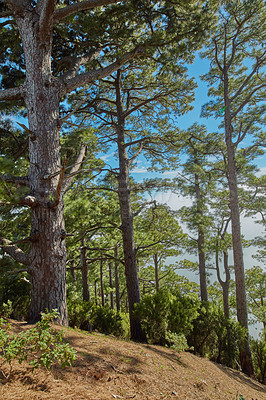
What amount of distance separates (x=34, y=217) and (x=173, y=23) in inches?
226

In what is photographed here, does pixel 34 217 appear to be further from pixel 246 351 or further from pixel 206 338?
pixel 246 351

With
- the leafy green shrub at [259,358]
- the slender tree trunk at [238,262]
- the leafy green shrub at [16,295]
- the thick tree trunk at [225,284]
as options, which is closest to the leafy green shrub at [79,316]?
the leafy green shrub at [16,295]

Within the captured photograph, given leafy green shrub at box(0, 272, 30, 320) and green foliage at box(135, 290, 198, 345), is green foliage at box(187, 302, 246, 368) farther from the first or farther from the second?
leafy green shrub at box(0, 272, 30, 320)

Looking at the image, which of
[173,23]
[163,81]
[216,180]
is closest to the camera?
[173,23]

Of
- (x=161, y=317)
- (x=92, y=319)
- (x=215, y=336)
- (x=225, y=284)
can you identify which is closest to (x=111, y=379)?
(x=161, y=317)

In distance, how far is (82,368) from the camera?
236 centimetres

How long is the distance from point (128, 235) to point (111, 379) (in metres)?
4.71

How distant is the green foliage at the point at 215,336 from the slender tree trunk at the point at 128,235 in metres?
1.45

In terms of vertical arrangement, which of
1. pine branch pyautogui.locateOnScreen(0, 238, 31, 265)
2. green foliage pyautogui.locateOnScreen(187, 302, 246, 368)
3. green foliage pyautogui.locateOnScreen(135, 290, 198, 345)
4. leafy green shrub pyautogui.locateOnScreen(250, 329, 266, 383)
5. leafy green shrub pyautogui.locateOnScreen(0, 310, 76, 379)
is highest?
pine branch pyautogui.locateOnScreen(0, 238, 31, 265)

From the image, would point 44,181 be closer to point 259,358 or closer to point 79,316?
point 79,316

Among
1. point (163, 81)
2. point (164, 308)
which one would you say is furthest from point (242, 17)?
point (164, 308)

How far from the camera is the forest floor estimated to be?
6.08 feet

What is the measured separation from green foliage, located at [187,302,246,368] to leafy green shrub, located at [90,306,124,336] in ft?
8.43

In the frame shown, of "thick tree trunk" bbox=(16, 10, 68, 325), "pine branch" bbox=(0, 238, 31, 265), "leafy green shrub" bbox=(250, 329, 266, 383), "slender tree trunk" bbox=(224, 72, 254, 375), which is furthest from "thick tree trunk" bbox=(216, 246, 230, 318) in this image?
"pine branch" bbox=(0, 238, 31, 265)
